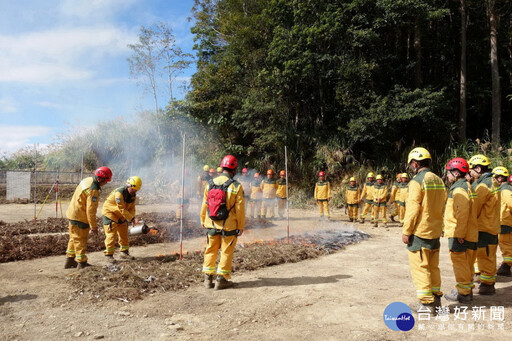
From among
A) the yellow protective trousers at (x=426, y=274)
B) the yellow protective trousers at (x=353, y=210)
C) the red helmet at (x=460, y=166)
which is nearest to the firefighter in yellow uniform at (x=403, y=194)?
the yellow protective trousers at (x=353, y=210)

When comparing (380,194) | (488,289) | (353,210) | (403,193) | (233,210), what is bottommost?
(488,289)

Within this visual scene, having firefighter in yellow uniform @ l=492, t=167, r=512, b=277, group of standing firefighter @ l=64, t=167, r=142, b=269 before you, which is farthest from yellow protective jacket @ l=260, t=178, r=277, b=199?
firefighter in yellow uniform @ l=492, t=167, r=512, b=277

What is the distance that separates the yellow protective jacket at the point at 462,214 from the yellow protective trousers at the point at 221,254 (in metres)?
3.45

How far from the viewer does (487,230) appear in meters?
5.43

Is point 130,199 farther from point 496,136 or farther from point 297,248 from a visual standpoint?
point 496,136

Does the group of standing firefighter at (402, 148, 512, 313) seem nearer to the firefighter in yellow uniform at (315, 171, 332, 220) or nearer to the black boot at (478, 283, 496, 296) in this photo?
the black boot at (478, 283, 496, 296)

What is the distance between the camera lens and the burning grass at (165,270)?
545 centimetres

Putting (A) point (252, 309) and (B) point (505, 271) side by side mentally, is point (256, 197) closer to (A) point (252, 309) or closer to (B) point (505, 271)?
(B) point (505, 271)

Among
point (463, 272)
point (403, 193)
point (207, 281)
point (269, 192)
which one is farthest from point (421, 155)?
point (269, 192)

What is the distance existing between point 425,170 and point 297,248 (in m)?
4.30

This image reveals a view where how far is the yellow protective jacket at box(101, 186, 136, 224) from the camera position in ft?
23.8

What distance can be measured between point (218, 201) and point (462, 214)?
12.5ft

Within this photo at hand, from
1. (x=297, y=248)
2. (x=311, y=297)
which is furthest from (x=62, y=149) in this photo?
(x=311, y=297)

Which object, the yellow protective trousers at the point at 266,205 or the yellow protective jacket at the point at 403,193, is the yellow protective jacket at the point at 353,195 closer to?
the yellow protective jacket at the point at 403,193
